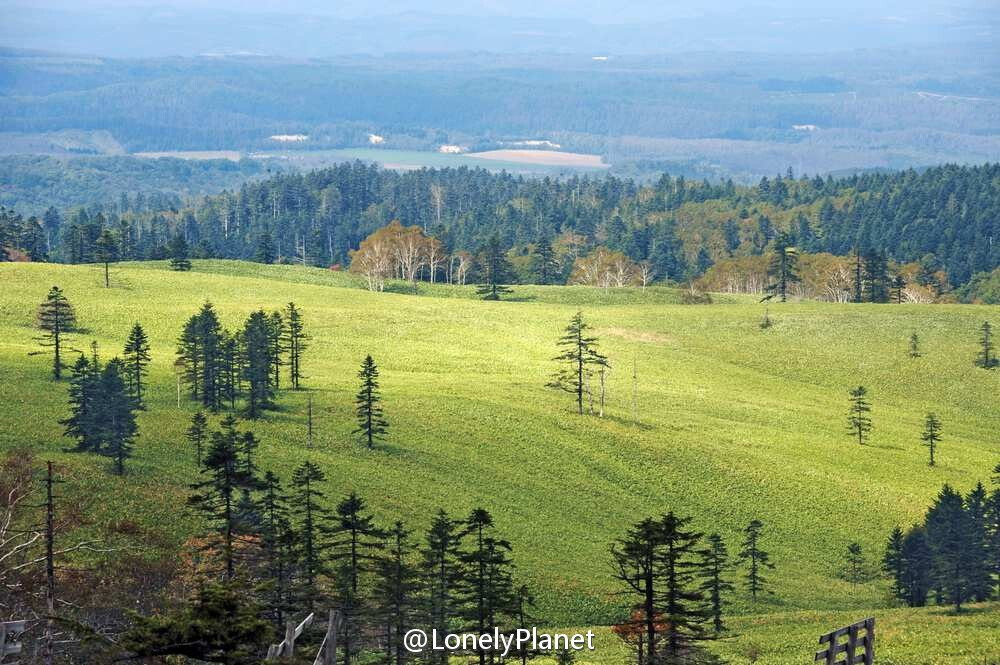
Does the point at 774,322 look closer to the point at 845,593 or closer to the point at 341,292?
the point at 341,292

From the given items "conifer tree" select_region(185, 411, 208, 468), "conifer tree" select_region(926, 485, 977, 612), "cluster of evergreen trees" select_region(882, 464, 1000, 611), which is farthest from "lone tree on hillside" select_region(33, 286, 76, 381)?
"conifer tree" select_region(926, 485, 977, 612)

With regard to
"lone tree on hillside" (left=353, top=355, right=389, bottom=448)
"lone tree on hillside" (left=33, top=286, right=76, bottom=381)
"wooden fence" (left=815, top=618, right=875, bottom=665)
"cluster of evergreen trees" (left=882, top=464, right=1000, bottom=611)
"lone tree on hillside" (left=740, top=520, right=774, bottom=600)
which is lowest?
"lone tree on hillside" (left=740, top=520, right=774, bottom=600)

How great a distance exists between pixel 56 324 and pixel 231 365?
13698mm

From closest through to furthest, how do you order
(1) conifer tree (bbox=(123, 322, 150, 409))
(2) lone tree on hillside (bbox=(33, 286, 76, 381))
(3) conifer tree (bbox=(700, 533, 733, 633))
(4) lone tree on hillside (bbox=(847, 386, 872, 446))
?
(3) conifer tree (bbox=(700, 533, 733, 633)), (1) conifer tree (bbox=(123, 322, 150, 409)), (2) lone tree on hillside (bbox=(33, 286, 76, 381)), (4) lone tree on hillside (bbox=(847, 386, 872, 446))

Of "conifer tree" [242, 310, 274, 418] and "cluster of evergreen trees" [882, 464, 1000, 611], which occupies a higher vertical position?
"conifer tree" [242, 310, 274, 418]

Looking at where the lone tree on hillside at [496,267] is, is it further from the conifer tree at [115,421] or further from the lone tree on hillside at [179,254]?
the conifer tree at [115,421]

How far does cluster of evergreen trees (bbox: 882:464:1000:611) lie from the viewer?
66.2 metres

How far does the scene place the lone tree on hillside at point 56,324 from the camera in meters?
101

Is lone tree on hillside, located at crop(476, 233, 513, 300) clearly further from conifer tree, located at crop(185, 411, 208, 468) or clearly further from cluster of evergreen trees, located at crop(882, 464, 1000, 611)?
cluster of evergreen trees, located at crop(882, 464, 1000, 611)

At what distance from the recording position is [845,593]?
74.9 meters

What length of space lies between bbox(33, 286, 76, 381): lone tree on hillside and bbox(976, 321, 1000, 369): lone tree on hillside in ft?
288

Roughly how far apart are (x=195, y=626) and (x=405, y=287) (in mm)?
163427

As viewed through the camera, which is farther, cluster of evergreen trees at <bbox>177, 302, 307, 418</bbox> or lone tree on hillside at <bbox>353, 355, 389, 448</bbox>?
cluster of evergreen trees at <bbox>177, 302, 307, 418</bbox>

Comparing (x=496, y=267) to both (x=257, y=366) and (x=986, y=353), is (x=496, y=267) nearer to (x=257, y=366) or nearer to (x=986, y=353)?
(x=986, y=353)
